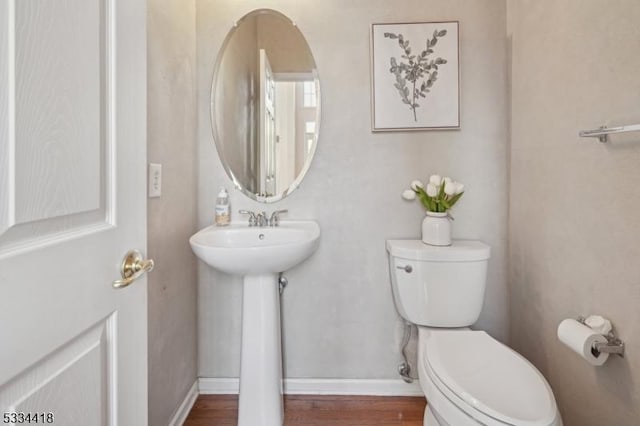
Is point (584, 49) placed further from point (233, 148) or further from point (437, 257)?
point (233, 148)

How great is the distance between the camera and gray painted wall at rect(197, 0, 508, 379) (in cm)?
168

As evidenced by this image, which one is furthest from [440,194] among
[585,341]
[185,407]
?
[185,407]

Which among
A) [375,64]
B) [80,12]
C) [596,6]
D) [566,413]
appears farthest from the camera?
[375,64]

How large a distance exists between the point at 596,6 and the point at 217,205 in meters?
1.62

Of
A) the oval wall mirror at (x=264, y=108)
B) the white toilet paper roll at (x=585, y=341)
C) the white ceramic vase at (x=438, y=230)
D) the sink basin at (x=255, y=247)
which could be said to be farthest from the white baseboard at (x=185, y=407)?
the white toilet paper roll at (x=585, y=341)

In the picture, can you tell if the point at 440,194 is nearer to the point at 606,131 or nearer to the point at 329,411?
the point at 606,131

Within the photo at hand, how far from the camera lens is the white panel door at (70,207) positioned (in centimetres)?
45

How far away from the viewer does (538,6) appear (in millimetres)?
1414

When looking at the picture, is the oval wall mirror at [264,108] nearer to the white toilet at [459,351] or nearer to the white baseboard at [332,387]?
the white toilet at [459,351]

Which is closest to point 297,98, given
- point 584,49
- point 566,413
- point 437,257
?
point 437,257

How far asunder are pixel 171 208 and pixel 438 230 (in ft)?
3.80

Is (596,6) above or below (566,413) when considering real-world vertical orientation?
above

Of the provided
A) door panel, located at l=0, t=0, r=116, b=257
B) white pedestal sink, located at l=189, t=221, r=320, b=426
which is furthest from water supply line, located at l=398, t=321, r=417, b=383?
door panel, located at l=0, t=0, r=116, b=257

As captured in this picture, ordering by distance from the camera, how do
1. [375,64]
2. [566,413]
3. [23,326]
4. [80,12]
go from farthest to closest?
1. [375,64]
2. [566,413]
3. [80,12]
4. [23,326]
